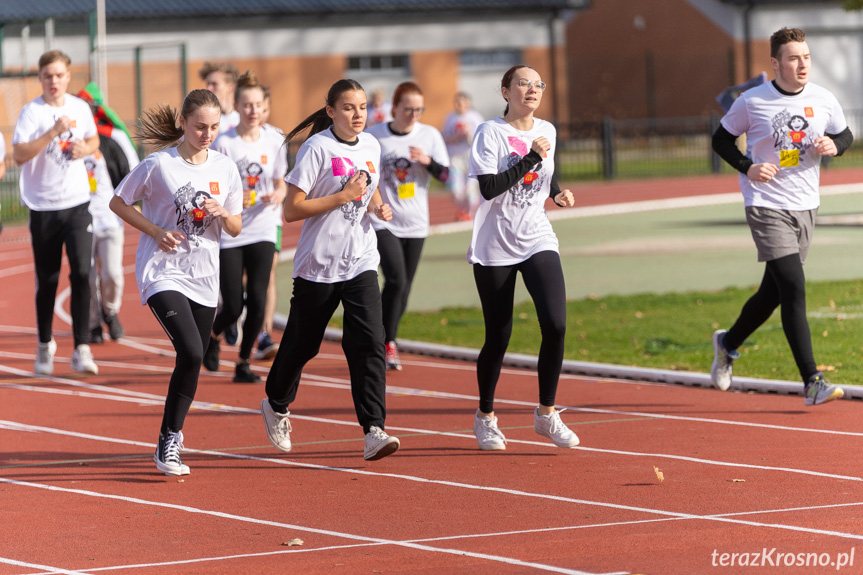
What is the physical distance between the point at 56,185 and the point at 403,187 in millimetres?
2594

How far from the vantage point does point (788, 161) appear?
27.4 ft

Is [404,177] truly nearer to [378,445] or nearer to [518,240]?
[518,240]

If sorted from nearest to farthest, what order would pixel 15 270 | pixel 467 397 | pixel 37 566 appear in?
1. pixel 37 566
2. pixel 467 397
3. pixel 15 270

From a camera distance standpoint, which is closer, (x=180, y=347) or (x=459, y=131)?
(x=180, y=347)

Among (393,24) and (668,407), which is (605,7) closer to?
(393,24)

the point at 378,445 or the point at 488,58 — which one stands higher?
the point at 488,58

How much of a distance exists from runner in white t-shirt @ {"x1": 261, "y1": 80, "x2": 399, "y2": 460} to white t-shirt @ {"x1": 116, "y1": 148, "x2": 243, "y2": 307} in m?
0.42

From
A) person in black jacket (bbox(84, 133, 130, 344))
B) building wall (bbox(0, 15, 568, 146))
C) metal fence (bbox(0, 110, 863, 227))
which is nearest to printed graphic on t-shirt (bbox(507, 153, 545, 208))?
person in black jacket (bbox(84, 133, 130, 344))

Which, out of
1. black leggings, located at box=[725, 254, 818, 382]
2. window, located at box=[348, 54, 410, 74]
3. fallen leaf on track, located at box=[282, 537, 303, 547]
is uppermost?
window, located at box=[348, 54, 410, 74]

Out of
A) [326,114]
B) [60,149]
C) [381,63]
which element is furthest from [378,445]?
[381,63]

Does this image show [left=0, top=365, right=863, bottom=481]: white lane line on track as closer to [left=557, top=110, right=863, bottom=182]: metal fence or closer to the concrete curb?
the concrete curb

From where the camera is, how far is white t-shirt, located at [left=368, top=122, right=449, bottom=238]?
404 inches

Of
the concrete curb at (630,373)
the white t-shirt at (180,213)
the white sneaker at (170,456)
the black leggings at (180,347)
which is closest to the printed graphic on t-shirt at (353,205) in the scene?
the white t-shirt at (180,213)

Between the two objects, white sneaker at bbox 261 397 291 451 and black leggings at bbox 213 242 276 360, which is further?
black leggings at bbox 213 242 276 360
